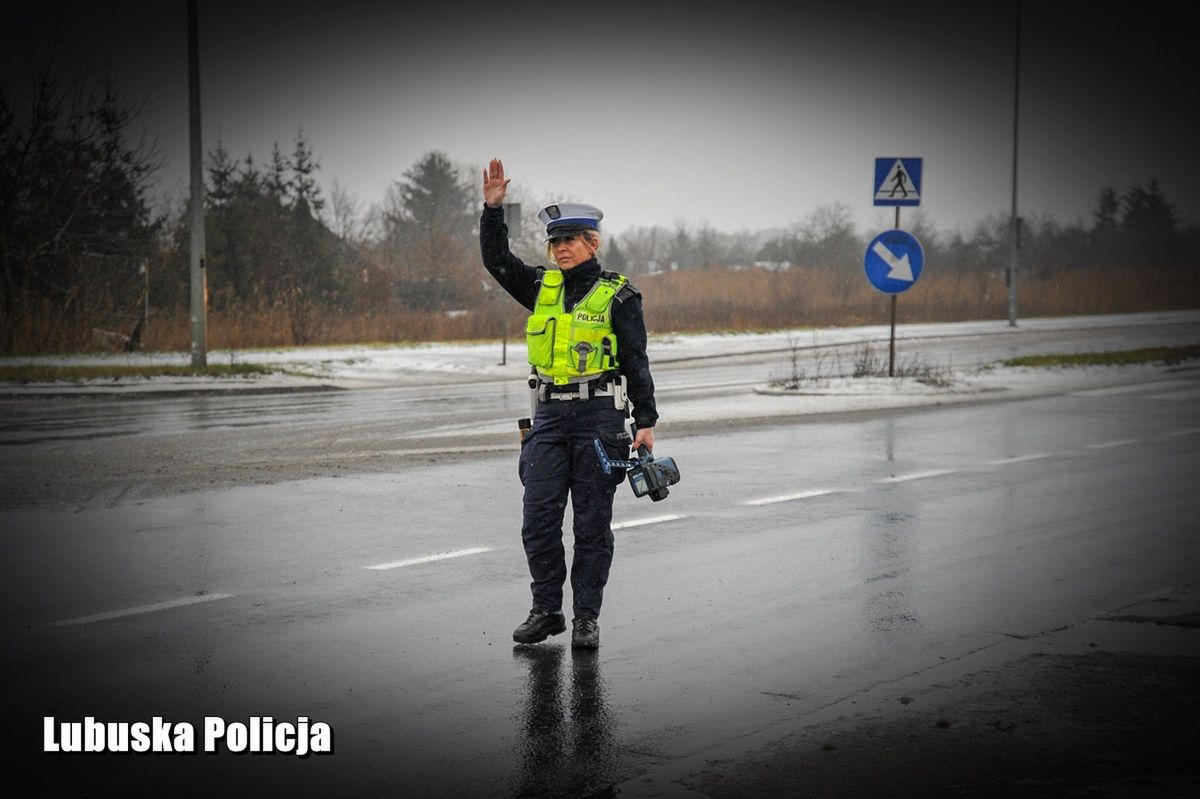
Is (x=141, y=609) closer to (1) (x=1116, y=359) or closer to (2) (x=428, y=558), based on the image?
(2) (x=428, y=558)

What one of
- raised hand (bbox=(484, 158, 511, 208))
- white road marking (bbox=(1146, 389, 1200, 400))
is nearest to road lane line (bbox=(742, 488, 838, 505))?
raised hand (bbox=(484, 158, 511, 208))

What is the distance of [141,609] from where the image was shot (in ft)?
21.6

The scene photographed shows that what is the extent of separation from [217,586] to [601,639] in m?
2.27

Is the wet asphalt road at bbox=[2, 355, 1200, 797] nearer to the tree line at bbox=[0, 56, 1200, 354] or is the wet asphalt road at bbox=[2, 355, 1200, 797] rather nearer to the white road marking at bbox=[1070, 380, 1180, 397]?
the white road marking at bbox=[1070, 380, 1180, 397]

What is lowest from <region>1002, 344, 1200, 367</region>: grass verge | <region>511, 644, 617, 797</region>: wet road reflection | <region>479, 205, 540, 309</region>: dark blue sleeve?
<region>511, 644, 617, 797</region>: wet road reflection

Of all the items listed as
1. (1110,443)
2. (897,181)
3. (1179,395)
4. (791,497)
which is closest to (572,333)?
(791,497)

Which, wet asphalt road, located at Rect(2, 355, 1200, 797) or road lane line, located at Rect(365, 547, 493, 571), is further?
road lane line, located at Rect(365, 547, 493, 571)

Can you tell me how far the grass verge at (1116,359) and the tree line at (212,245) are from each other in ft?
54.0

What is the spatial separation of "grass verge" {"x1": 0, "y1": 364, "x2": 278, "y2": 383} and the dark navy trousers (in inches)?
648

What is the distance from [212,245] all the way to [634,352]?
33223 mm

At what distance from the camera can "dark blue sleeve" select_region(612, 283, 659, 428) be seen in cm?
620

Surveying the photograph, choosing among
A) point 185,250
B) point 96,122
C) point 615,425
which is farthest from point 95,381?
point 615,425

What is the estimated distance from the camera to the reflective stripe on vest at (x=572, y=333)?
6.14 metres

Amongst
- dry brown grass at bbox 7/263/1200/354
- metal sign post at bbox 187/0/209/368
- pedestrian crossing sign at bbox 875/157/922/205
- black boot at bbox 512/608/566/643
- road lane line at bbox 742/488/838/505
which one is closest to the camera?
black boot at bbox 512/608/566/643
